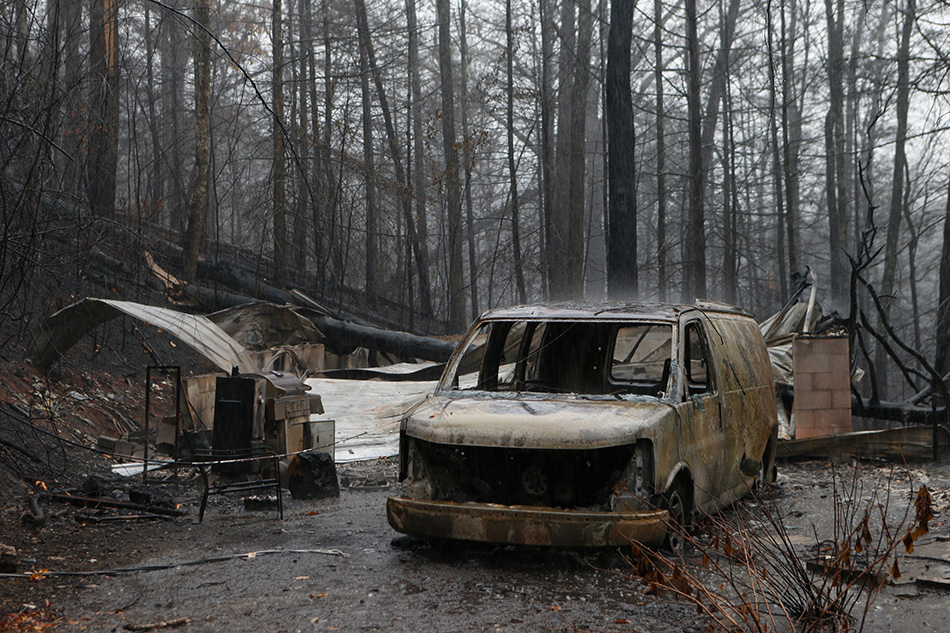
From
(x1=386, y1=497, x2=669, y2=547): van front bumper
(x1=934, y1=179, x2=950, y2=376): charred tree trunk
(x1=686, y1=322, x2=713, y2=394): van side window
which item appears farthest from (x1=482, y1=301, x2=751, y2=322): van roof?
(x1=934, y1=179, x2=950, y2=376): charred tree trunk

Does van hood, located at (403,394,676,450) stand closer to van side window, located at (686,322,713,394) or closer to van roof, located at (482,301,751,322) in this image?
van roof, located at (482,301,751,322)

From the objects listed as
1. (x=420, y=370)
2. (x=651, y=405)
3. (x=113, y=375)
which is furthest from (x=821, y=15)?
(x=651, y=405)

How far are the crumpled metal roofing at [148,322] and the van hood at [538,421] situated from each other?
4.53 meters

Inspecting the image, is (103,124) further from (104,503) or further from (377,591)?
(377,591)

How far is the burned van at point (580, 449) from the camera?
5727mm

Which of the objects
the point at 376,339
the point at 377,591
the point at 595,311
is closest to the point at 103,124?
the point at 595,311


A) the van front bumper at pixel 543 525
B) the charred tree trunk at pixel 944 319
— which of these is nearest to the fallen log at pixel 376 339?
the charred tree trunk at pixel 944 319

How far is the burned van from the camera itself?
5.73 m

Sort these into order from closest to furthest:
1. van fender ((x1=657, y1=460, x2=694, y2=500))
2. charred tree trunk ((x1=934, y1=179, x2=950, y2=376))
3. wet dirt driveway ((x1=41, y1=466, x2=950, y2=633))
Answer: wet dirt driveway ((x1=41, y1=466, x2=950, y2=633)), van fender ((x1=657, y1=460, x2=694, y2=500)), charred tree trunk ((x1=934, y1=179, x2=950, y2=376))

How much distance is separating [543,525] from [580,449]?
55 cm

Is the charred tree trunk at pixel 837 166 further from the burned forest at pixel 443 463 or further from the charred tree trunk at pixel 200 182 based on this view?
the charred tree trunk at pixel 200 182

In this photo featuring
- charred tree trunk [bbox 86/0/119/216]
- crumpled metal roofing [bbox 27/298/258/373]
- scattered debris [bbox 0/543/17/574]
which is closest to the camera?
scattered debris [bbox 0/543/17/574]

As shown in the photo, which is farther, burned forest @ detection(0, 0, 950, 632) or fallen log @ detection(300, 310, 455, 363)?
fallen log @ detection(300, 310, 455, 363)

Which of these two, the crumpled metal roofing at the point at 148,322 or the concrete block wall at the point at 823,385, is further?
the concrete block wall at the point at 823,385
